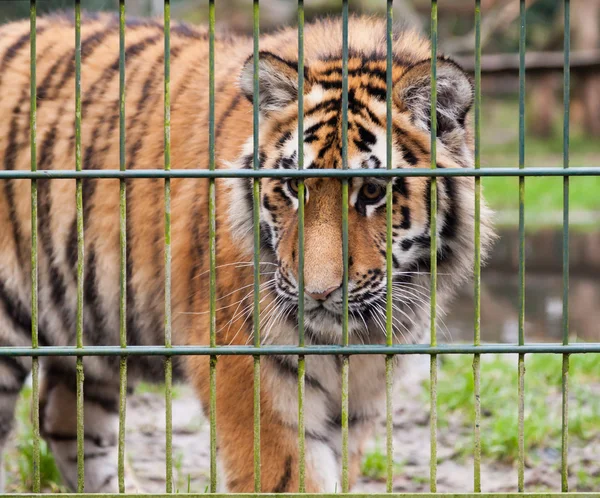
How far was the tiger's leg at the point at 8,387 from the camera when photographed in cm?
371

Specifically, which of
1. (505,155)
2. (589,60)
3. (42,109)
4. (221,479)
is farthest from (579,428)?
(505,155)

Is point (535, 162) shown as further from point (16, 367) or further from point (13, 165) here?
point (16, 367)

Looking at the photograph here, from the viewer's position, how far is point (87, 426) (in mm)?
4348

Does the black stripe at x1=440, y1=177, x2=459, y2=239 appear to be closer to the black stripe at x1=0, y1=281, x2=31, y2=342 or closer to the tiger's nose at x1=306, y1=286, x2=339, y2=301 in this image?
the tiger's nose at x1=306, y1=286, x2=339, y2=301

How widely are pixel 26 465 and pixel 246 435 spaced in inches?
50.9

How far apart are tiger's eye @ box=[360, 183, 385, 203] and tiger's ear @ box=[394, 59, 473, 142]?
321mm

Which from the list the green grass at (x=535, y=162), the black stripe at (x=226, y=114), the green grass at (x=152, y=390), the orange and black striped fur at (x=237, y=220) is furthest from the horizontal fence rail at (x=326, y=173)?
the green grass at (x=535, y=162)

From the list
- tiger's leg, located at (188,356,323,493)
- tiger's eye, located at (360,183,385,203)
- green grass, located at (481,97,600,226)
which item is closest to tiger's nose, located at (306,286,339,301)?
tiger's eye, located at (360,183,385,203)

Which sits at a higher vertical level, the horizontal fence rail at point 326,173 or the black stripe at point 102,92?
the black stripe at point 102,92

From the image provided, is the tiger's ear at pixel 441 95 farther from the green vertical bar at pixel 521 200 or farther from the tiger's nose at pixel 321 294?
the tiger's nose at pixel 321 294

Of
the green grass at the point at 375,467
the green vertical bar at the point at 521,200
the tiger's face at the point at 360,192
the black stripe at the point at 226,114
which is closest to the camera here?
the green vertical bar at the point at 521,200

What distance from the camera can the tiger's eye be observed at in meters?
2.92

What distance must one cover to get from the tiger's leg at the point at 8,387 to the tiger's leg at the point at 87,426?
0.47 m

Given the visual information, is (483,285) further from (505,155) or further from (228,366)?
(505,155)
